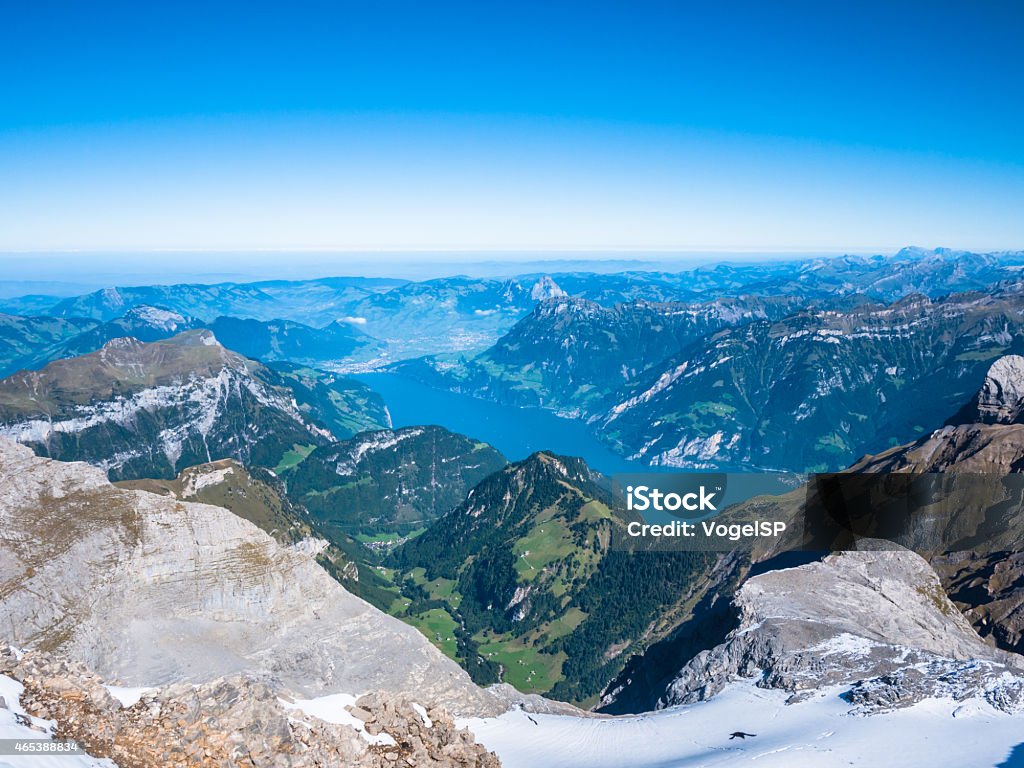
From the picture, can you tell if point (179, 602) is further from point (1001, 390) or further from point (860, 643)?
point (1001, 390)

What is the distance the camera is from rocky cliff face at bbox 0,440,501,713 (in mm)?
59062

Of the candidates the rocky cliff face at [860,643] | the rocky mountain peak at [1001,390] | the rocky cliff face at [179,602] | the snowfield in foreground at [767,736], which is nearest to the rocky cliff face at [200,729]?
the snowfield in foreground at [767,736]

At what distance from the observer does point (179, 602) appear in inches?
2554

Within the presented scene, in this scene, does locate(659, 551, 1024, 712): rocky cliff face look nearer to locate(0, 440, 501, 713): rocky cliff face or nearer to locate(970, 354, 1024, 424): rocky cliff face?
locate(0, 440, 501, 713): rocky cliff face

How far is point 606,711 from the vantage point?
98.1 m

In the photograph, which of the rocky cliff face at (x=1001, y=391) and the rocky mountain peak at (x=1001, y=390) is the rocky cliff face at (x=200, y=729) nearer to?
the rocky cliff face at (x=1001, y=391)

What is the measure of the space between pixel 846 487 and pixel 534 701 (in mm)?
102054

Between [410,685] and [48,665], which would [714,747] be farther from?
[48,665]

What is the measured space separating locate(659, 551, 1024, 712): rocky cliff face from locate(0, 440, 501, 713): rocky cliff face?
29572 mm

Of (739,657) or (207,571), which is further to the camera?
(739,657)

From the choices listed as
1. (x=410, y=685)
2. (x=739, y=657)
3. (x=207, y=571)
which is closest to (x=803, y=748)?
(x=739, y=657)

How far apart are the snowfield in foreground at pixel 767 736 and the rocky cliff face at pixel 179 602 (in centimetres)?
782

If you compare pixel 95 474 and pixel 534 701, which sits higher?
pixel 95 474

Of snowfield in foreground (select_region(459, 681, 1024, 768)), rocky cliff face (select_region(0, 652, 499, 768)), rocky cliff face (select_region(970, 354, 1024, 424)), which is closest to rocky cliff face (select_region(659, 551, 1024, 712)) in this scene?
snowfield in foreground (select_region(459, 681, 1024, 768))
